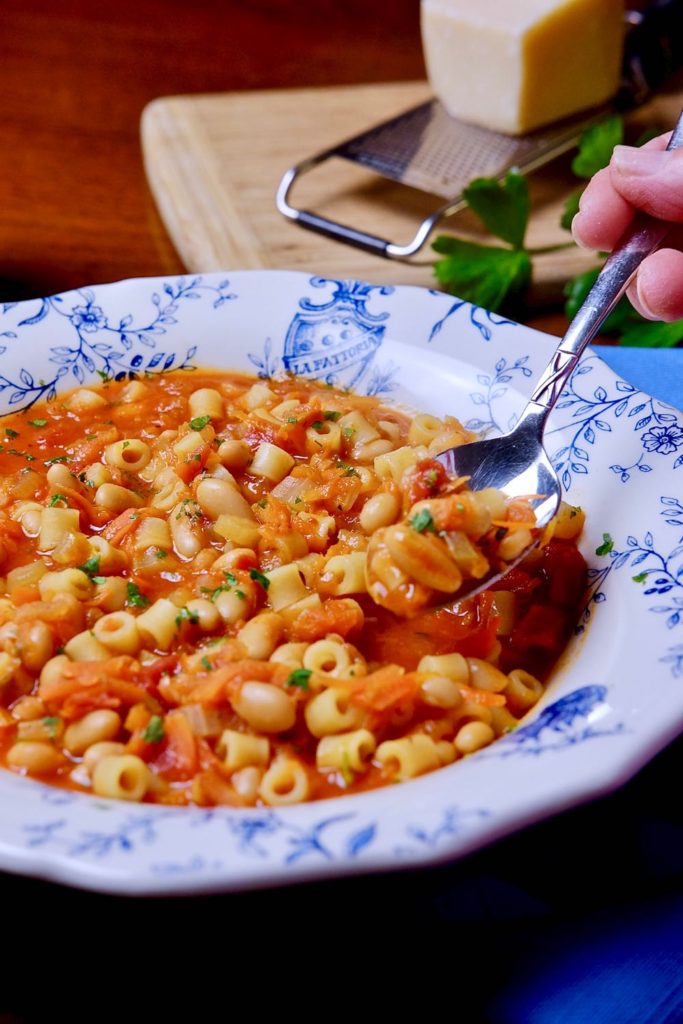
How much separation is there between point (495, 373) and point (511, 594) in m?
0.82

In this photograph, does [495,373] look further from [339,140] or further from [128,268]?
[339,140]

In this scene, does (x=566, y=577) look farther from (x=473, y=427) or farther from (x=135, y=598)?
(x=135, y=598)

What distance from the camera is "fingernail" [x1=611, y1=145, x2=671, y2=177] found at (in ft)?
9.70

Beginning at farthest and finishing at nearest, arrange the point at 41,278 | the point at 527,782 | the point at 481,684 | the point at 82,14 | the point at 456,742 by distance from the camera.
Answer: the point at 82,14
the point at 41,278
the point at 481,684
the point at 456,742
the point at 527,782

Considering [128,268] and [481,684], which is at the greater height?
[481,684]

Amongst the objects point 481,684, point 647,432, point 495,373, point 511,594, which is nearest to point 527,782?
point 481,684

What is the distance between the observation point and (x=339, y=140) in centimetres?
588

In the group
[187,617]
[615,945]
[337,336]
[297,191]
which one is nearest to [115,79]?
[297,191]

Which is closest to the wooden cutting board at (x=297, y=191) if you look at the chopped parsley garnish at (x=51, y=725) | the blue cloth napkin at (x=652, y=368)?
the blue cloth napkin at (x=652, y=368)

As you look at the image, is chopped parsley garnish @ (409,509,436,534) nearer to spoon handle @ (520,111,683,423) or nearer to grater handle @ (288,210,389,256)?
spoon handle @ (520,111,683,423)

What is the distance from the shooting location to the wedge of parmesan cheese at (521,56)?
17.0 ft

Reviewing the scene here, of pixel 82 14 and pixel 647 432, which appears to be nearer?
pixel 647 432

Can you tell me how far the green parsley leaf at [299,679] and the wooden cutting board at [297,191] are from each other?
8.65 ft

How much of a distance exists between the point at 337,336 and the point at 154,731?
1.66m
